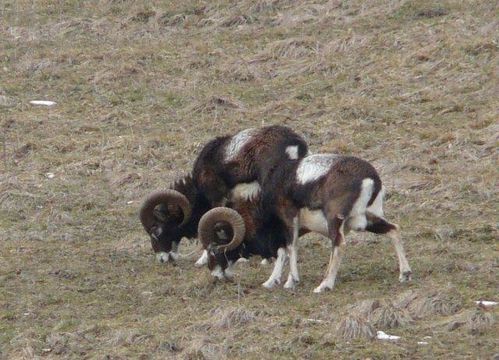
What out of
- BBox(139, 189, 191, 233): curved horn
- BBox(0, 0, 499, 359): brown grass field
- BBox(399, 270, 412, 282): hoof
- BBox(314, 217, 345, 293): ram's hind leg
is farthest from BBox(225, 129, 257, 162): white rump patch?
BBox(399, 270, 412, 282): hoof

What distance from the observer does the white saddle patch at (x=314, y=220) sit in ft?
44.0

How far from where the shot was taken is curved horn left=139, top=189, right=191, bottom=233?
1536cm

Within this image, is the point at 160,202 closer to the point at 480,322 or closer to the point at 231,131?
the point at 480,322

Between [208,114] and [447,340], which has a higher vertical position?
[447,340]

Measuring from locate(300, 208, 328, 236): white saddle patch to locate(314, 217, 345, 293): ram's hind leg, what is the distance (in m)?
0.29

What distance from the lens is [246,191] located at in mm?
14977

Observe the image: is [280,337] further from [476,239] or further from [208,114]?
[208,114]

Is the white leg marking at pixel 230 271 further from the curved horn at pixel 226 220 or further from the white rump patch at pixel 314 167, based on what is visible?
the white rump patch at pixel 314 167

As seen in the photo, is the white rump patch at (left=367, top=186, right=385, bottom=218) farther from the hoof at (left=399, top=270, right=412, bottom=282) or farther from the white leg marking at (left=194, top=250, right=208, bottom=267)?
the white leg marking at (left=194, top=250, right=208, bottom=267)

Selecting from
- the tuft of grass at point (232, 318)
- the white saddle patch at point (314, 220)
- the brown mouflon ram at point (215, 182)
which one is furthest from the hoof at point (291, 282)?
the tuft of grass at point (232, 318)

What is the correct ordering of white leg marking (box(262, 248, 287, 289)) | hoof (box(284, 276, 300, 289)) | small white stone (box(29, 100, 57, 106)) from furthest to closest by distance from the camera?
small white stone (box(29, 100, 57, 106)) < white leg marking (box(262, 248, 287, 289)) < hoof (box(284, 276, 300, 289))

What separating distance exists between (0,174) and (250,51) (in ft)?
22.6

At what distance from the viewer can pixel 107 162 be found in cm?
1975

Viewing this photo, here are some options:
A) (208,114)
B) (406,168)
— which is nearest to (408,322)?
(406,168)
